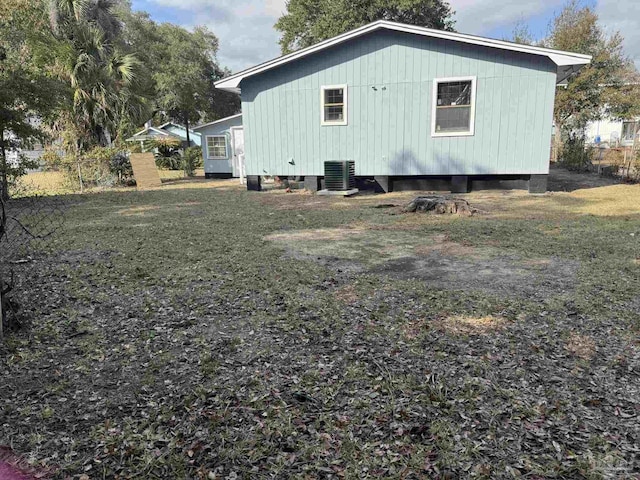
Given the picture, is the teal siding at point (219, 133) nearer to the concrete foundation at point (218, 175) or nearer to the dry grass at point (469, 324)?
the concrete foundation at point (218, 175)

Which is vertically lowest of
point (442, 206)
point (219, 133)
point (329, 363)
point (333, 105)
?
point (329, 363)

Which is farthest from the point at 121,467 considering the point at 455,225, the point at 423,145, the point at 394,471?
the point at 423,145

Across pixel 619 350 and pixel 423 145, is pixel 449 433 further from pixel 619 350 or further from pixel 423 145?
pixel 423 145

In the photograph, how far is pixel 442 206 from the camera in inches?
325

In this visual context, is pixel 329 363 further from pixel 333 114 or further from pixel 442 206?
pixel 333 114

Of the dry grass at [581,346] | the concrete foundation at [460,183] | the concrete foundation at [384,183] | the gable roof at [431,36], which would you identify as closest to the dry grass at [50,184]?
the gable roof at [431,36]

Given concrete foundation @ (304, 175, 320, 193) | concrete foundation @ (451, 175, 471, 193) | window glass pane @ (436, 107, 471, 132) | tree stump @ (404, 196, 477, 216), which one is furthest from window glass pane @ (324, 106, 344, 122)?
tree stump @ (404, 196, 477, 216)

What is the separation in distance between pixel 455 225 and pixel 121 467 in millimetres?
6127

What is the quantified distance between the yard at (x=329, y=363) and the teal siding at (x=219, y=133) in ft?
42.8

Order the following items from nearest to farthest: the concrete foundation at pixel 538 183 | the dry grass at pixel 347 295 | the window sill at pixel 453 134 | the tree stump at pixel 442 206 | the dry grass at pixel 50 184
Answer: the dry grass at pixel 347 295, the tree stump at pixel 442 206, the concrete foundation at pixel 538 183, the window sill at pixel 453 134, the dry grass at pixel 50 184

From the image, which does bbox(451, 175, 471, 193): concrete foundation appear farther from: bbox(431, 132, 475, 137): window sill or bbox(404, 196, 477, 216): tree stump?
bbox(404, 196, 477, 216): tree stump

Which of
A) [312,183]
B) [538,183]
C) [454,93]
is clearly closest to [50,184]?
[312,183]

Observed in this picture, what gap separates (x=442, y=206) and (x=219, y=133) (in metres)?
12.3

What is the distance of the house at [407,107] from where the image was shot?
10562 mm
